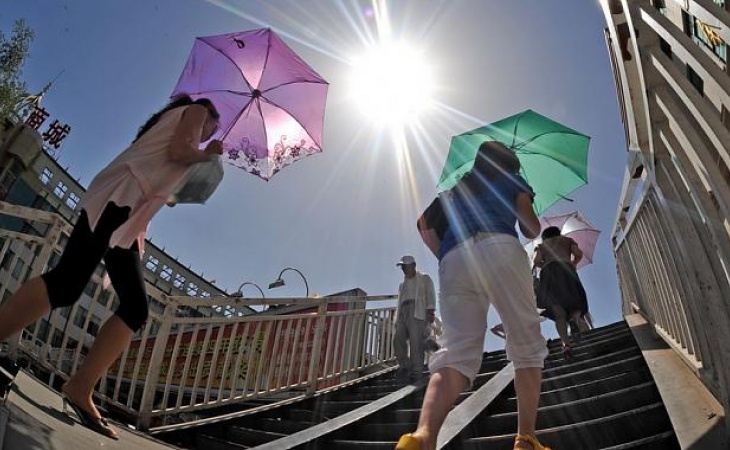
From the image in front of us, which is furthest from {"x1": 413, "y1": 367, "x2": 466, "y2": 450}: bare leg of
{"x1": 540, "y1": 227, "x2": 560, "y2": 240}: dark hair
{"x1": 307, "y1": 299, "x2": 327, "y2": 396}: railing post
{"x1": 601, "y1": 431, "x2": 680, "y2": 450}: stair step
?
{"x1": 540, "y1": 227, "x2": 560, "y2": 240}: dark hair

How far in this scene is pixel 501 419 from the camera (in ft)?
10.2

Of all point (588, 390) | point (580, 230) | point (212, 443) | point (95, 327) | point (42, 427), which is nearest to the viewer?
point (42, 427)

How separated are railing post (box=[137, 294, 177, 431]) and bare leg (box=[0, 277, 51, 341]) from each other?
263 centimetres

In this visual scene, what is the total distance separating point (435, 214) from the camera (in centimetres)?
269

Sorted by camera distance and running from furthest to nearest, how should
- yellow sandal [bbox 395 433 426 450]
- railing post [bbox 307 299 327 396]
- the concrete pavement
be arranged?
Answer: railing post [bbox 307 299 327 396], yellow sandal [bbox 395 433 426 450], the concrete pavement

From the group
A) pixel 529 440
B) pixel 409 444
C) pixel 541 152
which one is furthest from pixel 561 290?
pixel 409 444

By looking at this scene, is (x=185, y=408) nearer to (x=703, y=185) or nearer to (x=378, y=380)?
(x=378, y=380)

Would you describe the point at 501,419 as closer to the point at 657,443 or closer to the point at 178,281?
the point at 657,443

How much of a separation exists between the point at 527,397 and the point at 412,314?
15.4 ft

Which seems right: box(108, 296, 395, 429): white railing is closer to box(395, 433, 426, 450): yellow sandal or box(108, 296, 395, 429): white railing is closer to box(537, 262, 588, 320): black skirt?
box(395, 433, 426, 450): yellow sandal

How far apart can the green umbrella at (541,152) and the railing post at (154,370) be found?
296 cm

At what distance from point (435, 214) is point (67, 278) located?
6.13 feet

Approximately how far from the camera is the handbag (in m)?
2.39

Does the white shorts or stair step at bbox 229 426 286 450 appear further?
stair step at bbox 229 426 286 450
